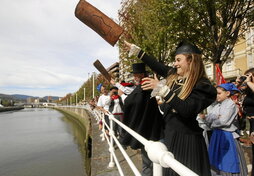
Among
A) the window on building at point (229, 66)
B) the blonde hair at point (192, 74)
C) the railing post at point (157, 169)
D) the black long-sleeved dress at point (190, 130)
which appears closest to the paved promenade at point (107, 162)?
the black long-sleeved dress at point (190, 130)

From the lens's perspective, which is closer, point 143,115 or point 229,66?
point 143,115

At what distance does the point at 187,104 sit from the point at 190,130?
28 cm

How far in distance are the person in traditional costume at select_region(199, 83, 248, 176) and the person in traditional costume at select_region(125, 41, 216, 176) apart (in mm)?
956

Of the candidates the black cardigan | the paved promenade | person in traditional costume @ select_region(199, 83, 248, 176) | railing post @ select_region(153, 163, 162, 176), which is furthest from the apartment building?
railing post @ select_region(153, 163, 162, 176)

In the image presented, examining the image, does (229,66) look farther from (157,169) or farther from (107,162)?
(157,169)

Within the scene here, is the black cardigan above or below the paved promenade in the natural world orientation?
above

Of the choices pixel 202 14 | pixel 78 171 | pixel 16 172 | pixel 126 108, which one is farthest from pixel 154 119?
pixel 16 172

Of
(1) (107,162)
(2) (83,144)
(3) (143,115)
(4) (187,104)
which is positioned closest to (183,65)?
(4) (187,104)

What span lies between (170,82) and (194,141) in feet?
2.02

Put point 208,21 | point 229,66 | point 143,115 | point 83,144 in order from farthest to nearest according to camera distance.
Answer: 1. point 229,66
2. point 83,144
3. point 208,21
4. point 143,115

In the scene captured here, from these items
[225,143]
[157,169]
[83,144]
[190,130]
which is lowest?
[83,144]

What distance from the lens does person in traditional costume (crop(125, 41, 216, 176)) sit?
1663mm

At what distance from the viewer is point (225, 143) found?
2.64 meters

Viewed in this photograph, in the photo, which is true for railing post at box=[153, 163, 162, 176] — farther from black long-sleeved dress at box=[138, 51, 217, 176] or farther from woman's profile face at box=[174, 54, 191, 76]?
woman's profile face at box=[174, 54, 191, 76]
